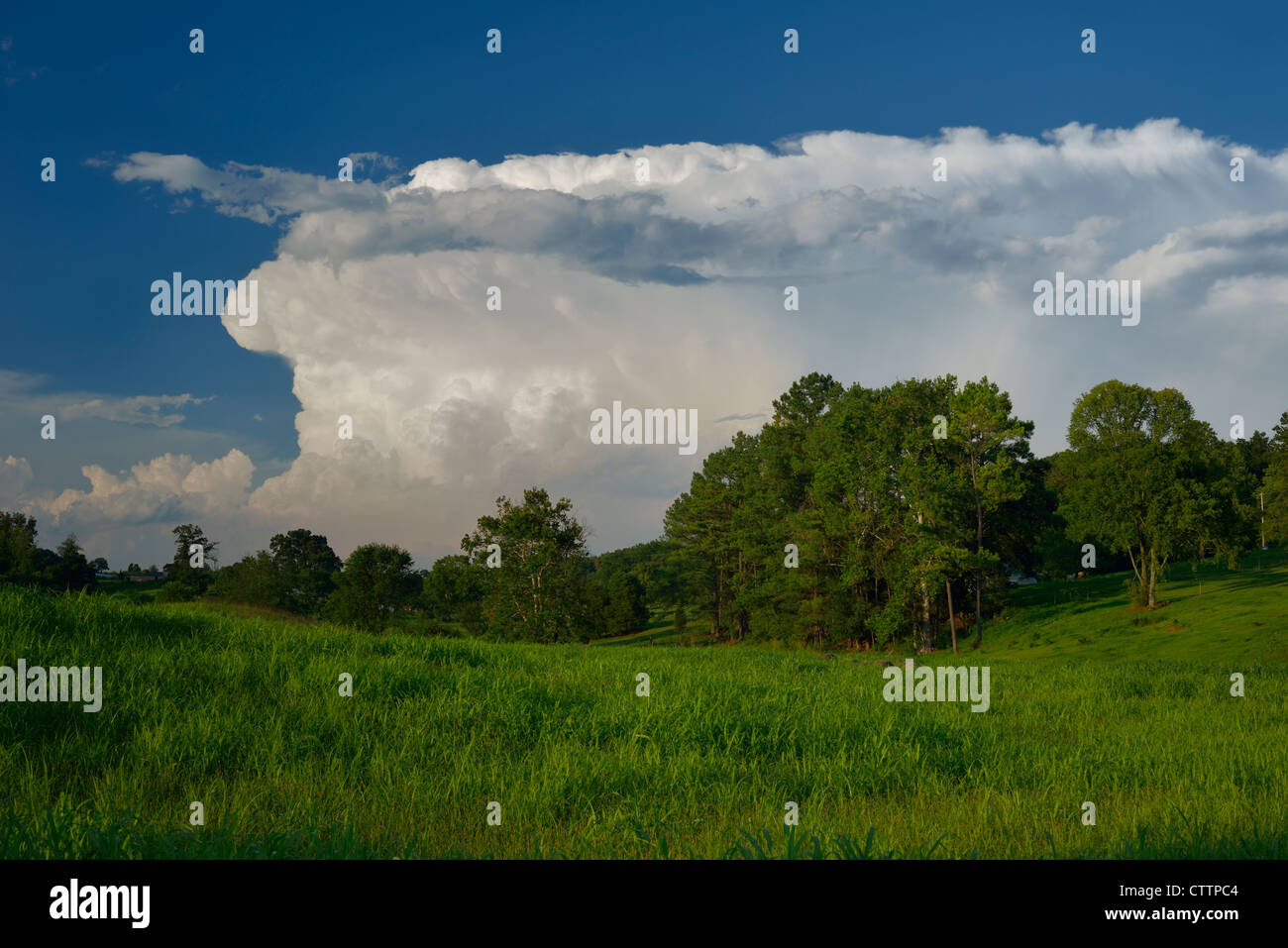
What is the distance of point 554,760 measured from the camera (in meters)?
8.05

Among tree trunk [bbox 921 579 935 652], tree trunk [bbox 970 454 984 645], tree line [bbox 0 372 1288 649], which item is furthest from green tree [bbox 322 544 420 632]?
tree trunk [bbox 970 454 984 645]

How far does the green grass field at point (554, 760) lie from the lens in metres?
5.80

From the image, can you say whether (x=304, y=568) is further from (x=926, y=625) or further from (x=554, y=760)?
(x=554, y=760)

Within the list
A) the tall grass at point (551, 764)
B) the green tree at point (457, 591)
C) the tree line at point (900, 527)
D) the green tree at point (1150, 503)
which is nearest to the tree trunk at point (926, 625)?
the tree line at point (900, 527)

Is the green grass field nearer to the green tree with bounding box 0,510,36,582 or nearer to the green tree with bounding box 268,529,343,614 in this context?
the green tree with bounding box 0,510,36,582

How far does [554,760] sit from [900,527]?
48.3 metres

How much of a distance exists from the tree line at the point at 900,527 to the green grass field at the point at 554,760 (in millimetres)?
31017

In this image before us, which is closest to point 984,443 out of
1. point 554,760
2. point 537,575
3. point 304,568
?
point 537,575

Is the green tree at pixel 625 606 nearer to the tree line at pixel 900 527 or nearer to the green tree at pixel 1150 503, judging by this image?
the tree line at pixel 900 527

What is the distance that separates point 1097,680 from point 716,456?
227ft

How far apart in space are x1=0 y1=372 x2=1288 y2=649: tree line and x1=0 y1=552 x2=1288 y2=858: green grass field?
31.0m
